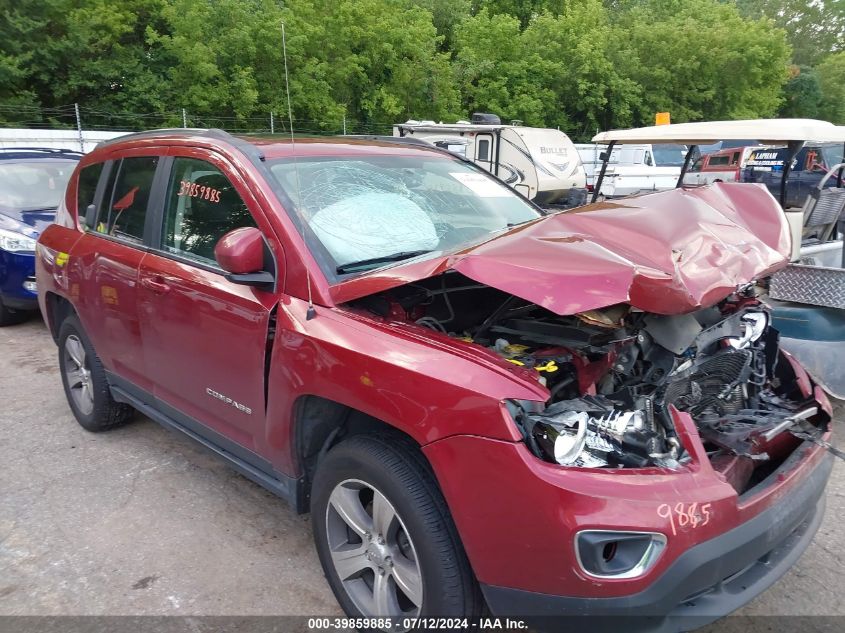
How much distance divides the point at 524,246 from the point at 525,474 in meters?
0.85

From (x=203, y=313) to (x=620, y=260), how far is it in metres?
1.88

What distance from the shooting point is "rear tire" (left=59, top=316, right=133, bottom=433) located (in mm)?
4254

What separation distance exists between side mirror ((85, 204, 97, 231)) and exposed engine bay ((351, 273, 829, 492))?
2458 millimetres

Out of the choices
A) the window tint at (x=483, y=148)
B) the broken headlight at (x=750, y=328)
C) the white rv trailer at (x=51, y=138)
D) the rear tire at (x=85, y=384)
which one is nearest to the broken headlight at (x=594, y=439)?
the broken headlight at (x=750, y=328)

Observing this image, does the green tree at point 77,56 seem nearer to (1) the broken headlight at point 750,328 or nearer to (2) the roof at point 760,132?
(2) the roof at point 760,132

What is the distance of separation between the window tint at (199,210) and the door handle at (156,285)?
17 cm

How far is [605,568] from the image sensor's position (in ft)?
6.19

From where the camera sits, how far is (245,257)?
264 centimetres

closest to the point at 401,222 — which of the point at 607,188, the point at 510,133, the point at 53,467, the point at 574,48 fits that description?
the point at 53,467

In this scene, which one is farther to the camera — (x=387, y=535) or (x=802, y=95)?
(x=802, y=95)

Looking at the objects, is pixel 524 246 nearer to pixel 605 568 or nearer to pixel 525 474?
pixel 525 474

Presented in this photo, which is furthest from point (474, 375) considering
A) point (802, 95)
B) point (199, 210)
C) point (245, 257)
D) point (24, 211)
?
point (802, 95)

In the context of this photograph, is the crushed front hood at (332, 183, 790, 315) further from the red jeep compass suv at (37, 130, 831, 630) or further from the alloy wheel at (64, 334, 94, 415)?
the alloy wheel at (64, 334, 94, 415)

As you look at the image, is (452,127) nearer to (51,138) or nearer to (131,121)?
(51,138)
